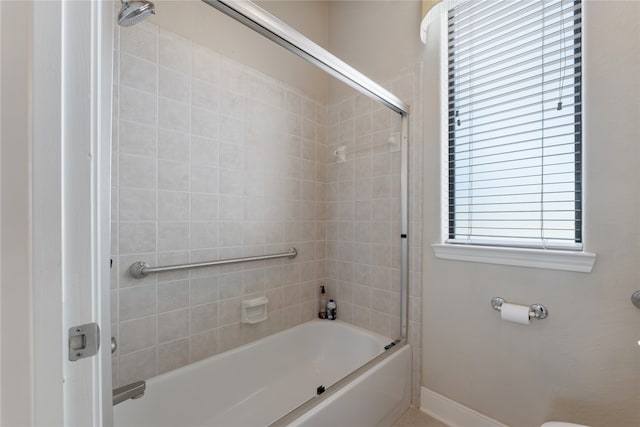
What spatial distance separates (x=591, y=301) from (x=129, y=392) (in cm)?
192

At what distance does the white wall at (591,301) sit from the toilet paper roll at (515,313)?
0.08 m

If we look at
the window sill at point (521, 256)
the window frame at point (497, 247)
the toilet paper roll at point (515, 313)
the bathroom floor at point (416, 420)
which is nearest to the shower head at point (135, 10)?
the window frame at point (497, 247)

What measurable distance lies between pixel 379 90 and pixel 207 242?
4.00 ft

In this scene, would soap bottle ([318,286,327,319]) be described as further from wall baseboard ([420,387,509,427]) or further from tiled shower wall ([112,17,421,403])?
wall baseboard ([420,387,509,427])

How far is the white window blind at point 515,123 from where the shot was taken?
45.6 inches

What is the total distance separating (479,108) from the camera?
4.62 feet

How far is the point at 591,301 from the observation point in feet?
3.58

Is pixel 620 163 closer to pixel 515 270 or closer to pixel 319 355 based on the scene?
pixel 515 270

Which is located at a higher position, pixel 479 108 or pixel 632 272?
pixel 479 108

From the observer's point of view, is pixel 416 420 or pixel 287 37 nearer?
pixel 287 37

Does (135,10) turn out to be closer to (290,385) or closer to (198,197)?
(198,197)

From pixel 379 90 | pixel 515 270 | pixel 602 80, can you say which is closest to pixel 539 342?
pixel 515 270

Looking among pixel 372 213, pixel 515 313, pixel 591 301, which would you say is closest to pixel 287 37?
pixel 372 213

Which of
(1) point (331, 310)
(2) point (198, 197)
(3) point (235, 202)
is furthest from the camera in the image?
(1) point (331, 310)
